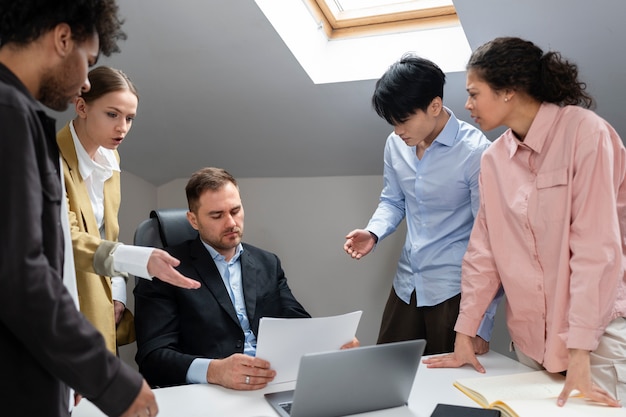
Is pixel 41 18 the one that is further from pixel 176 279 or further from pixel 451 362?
pixel 451 362

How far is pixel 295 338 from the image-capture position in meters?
1.62

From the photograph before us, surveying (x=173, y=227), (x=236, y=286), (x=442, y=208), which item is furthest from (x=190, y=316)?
(x=442, y=208)

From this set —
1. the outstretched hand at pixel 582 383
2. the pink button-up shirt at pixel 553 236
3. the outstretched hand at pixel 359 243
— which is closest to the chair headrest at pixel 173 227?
the outstretched hand at pixel 359 243

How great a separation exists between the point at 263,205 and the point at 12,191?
261 centimetres

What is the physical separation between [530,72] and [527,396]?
84 centimetres

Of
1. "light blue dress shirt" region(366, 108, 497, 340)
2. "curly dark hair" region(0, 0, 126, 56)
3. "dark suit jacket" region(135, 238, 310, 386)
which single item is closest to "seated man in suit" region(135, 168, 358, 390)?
"dark suit jacket" region(135, 238, 310, 386)

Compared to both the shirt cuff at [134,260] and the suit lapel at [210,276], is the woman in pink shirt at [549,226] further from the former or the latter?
the shirt cuff at [134,260]

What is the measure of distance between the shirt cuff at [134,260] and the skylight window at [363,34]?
1393 millimetres

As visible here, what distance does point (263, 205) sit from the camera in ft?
11.7

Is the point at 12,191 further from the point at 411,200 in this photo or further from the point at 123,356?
the point at 123,356

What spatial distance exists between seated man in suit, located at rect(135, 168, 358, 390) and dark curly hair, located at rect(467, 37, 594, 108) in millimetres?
835

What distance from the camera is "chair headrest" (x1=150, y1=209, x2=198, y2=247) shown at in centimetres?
243

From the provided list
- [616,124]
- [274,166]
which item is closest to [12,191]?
[616,124]

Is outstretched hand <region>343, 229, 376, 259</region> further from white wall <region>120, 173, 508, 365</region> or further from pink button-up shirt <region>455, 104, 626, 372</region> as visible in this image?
white wall <region>120, 173, 508, 365</region>
